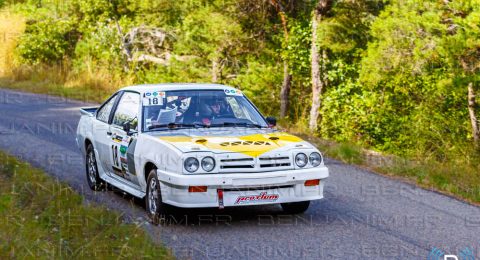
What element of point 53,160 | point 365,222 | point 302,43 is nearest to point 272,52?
point 302,43

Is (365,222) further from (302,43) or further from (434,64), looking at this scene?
(302,43)

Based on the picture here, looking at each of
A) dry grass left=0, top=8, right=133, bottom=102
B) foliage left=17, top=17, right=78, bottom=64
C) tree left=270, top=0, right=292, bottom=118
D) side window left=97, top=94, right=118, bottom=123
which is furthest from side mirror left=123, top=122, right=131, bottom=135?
foliage left=17, top=17, right=78, bottom=64

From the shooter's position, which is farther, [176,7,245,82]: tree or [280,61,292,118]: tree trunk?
[176,7,245,82]: tree

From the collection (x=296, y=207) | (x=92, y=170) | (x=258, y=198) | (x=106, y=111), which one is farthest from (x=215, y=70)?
(x=258, y=198)

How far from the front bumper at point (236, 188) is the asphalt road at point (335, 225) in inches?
12.3

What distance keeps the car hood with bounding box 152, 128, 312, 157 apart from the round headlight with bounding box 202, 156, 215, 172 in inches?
4.2

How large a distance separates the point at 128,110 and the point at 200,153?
2158 mm

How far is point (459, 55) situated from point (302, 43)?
610cm

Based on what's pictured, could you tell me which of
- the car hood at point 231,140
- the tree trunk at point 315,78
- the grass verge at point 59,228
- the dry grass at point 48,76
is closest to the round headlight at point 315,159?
the car hood at point 231,140

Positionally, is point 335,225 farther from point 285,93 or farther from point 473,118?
point 285,93

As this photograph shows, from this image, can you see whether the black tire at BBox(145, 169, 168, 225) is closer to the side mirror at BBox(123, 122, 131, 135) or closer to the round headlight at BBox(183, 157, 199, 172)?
the round headlight at BBox(183, 157, 199, 172)

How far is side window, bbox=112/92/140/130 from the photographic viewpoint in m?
9.34

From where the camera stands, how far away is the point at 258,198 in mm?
8000

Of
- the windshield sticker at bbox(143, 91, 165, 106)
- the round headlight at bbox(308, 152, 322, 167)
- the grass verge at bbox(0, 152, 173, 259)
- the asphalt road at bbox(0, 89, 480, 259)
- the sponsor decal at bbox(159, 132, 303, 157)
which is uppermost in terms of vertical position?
the windshield sticker at bbox(143, 91, 165, 106)
